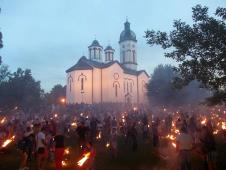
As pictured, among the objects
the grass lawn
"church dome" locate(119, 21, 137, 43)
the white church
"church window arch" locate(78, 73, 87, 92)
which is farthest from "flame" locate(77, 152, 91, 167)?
"church dome" locate(119, 21, 137, 43)

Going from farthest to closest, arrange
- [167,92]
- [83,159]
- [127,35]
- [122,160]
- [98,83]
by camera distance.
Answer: [127,35] < [98,83] < [167,92] < [122,160] < [83,159]

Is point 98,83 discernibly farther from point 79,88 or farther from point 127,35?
point 127,35

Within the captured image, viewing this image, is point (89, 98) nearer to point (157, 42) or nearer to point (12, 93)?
point (12, 93)

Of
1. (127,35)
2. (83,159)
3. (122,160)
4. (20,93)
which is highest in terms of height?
(127,35)

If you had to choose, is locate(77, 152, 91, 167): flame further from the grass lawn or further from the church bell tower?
the church bell tower

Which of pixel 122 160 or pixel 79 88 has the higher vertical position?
pixel 79 88

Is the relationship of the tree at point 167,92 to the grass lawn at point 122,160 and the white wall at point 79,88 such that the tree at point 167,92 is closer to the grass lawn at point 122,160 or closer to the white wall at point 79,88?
the white wall at point 79,88

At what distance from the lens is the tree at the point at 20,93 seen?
6181 cm

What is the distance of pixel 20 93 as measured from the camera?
64.3 m

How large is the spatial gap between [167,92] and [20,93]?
1215 inches

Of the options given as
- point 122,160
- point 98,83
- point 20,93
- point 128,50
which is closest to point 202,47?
point 122,160

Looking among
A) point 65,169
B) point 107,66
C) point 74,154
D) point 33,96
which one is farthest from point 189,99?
point 65,169

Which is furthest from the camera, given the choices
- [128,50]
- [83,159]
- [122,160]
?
[128,50]

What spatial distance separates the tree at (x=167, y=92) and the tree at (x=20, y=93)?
25912mm
